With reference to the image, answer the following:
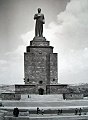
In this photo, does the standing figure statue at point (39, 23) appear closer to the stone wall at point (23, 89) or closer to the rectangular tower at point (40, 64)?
the rectangular tower at point (40, 64)

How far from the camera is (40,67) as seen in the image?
28.2 meters

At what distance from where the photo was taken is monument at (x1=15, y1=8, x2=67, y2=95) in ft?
90.6

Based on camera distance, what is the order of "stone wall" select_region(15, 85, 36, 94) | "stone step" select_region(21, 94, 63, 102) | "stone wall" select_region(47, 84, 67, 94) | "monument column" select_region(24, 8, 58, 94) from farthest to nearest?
"monument column" select_region(24, 8, 58, 94), "stone wall" select_region(47, 84, 67, 94), "stone wall" select_region(15, 85, 36, 94), "stone step" select_region(21, 94, 63, 102)

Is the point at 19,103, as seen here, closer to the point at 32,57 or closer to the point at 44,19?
the point at 32,57

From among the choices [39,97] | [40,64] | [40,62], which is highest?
[40,62]

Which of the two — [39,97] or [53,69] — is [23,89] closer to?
[39,97]

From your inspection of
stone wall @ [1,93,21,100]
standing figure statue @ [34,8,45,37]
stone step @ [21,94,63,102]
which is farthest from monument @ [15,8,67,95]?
stone step @ [21,94,63,102]

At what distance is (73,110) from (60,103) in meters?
2.60

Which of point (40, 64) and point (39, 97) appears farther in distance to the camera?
point (40, 64)

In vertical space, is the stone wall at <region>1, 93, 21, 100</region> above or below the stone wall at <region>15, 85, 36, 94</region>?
below

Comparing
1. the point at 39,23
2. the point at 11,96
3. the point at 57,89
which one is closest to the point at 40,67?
the point at 57,89

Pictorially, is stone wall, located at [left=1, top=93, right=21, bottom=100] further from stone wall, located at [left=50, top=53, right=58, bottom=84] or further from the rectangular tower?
stone wall, located at [left=50, top=53, right=58, bottom=84]

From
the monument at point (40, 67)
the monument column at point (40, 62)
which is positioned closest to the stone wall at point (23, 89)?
the monument at point (40, 67)

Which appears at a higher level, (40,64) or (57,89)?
(40,64)
